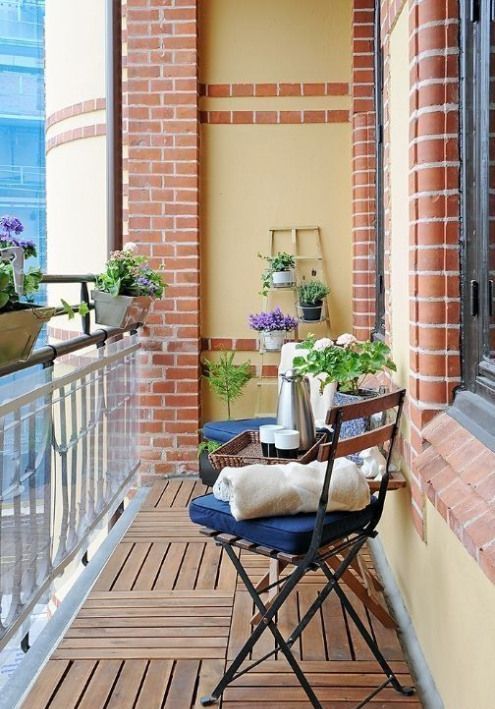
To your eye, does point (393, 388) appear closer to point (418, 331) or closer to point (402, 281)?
point (402, 281)

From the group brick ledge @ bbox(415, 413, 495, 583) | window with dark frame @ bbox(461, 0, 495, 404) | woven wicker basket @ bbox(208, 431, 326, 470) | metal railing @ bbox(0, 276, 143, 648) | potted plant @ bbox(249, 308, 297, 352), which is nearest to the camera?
brick ledge @ bbox(415, 413, 495, 583)

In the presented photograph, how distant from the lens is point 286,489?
7.28ft

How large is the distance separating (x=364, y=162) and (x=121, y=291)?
1.77 m

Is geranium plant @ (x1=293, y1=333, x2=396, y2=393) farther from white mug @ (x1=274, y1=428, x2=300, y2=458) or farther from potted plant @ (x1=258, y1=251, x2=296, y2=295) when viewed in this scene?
potted plant @ (x1=258, y1=251, x2=296, y2=295)

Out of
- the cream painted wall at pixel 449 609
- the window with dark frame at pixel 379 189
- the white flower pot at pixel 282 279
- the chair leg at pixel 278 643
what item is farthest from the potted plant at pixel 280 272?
the chair leg at pixel 278 643

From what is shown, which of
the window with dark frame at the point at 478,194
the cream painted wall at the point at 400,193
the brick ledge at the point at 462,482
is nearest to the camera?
the brick ledge at the point at 462,482

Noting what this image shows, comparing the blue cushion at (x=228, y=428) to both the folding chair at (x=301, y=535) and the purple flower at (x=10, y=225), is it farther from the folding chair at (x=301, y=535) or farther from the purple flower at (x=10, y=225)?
the purple flower at (x=10, y=225)

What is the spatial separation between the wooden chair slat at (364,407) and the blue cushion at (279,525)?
1.05 feet

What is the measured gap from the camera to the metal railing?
8.01 feet

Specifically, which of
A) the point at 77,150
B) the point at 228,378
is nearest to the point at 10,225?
the point at 228,378

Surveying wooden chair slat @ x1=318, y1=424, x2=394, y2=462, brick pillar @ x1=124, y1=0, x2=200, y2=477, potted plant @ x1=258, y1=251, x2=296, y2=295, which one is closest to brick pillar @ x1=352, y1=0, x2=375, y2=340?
potted plant @ x1=258, y1=251, x2=296, y2=295

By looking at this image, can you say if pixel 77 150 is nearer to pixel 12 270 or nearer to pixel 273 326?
pixel 273 326

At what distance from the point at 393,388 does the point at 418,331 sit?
703 mm

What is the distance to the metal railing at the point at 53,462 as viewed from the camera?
244cm
